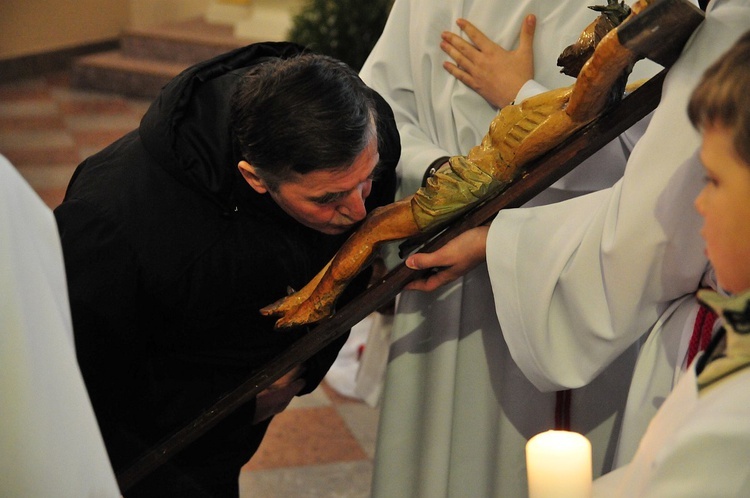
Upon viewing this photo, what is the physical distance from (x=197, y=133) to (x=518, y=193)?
678mm

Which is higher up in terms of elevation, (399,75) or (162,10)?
(399,75)

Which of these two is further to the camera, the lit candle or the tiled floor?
the tiled floor

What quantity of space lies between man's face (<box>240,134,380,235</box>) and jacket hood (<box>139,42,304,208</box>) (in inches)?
3.6

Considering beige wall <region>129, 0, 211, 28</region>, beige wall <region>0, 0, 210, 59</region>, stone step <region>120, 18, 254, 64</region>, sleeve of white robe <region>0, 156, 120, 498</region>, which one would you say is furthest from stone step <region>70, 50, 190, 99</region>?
sleeve of white robe <region>0, 156, 120, 498</region>

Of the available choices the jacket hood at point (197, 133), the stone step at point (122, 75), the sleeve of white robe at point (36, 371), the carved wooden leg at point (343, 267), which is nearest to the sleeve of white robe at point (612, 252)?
the carved wooden leg at point (343, 267)

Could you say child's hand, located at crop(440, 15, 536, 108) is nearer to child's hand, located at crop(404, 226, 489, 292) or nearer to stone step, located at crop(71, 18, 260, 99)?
child's hand, located at crop(404, 226, 489, 292)

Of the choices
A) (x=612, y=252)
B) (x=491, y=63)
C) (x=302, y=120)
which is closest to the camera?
(x=612, y=252)

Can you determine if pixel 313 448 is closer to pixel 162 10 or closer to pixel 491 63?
pixel 491 63

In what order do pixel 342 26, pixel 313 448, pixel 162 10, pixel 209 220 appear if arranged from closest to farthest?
pixel 209 220 → pixel 313 448 → pixel 342 26 → pixel 162 10

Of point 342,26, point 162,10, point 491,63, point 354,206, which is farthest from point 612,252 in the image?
point 162,10

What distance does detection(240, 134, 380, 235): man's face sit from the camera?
1.97 meters

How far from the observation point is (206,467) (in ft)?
8.16

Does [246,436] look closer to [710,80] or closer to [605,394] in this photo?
[605,394]

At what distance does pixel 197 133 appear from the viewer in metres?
2.12
